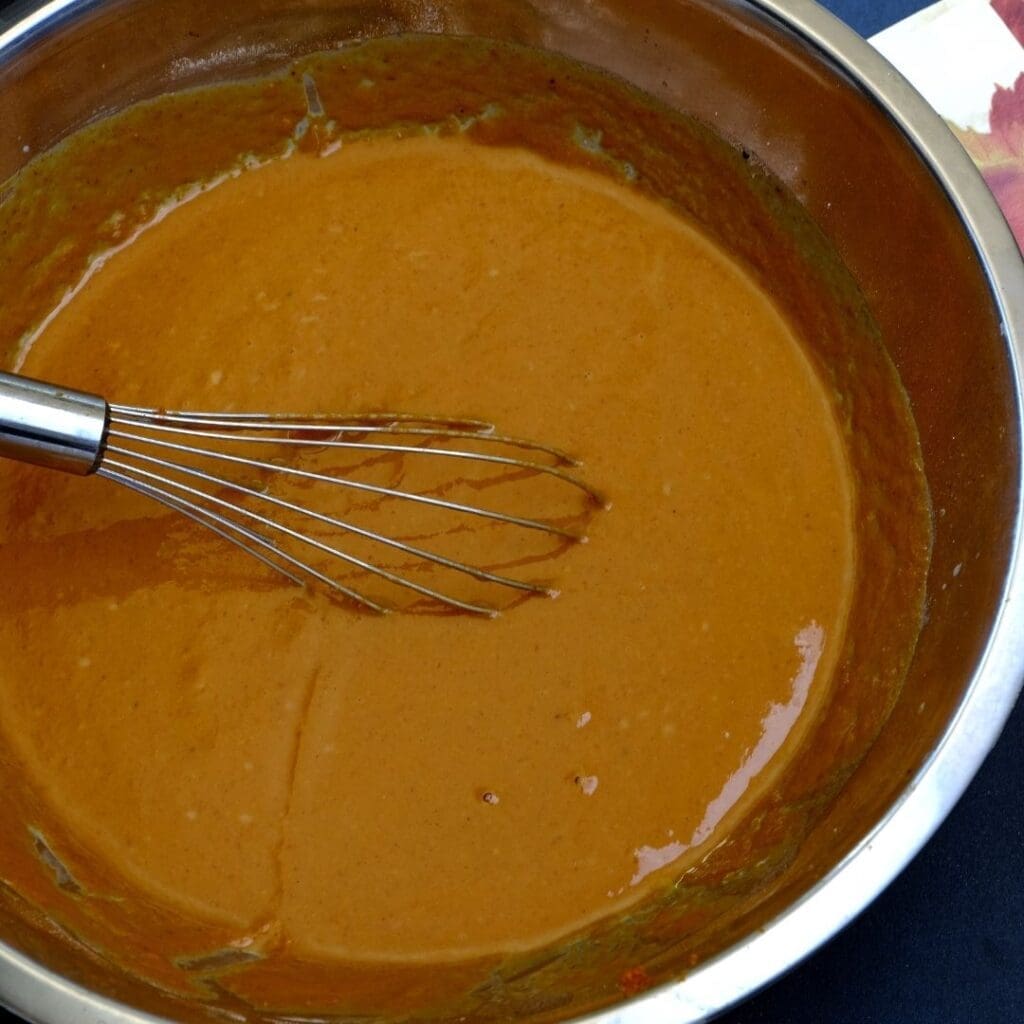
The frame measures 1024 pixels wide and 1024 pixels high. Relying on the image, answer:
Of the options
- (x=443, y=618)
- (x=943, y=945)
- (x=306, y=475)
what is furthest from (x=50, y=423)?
(x=943, y=945)

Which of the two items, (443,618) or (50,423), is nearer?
(50,423)

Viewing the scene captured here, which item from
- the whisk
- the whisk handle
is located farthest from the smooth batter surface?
the whisk handle

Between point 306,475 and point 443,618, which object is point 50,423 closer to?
point 306,475

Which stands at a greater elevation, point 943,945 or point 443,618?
point 443,618

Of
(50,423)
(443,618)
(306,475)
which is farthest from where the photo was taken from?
(443,618)

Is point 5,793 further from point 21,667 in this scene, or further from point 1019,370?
point 1019,370

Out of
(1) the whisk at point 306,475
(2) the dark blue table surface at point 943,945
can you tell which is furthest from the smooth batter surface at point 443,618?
(2) the dark blue table surface at point 943,945

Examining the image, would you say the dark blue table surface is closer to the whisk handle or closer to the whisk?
the whisk
